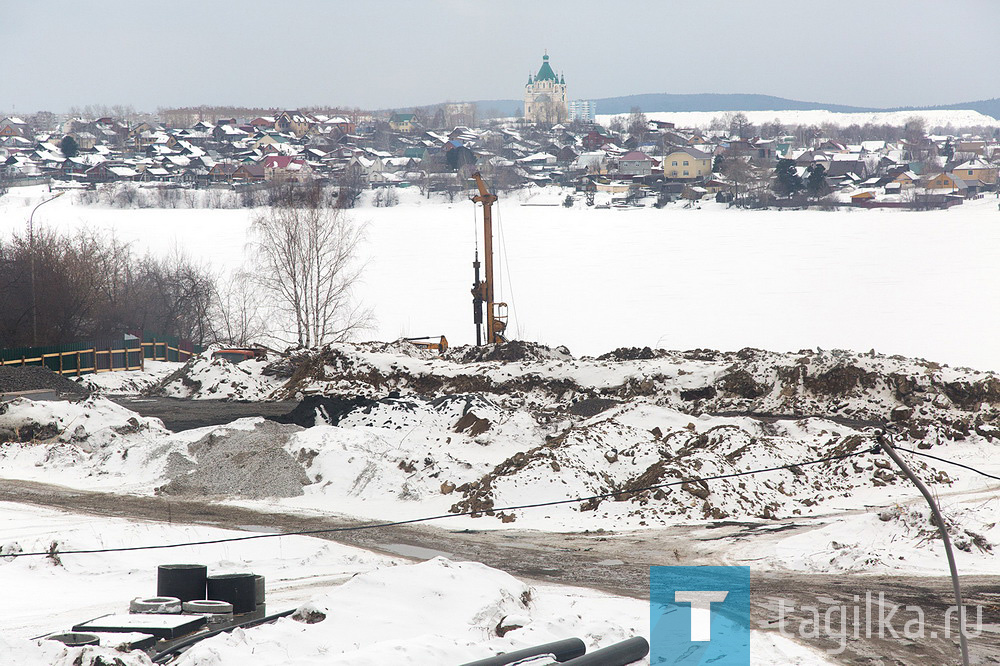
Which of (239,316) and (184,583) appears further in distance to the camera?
(239,316)

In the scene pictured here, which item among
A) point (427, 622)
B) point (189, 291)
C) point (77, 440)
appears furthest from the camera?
point (189, 291)

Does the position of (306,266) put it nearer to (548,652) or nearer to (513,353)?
(513,353)

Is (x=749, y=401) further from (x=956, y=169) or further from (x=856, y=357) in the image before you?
(x=956, y=169)

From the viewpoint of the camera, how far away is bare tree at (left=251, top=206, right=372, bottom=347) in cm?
4462

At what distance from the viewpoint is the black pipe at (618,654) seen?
29.7 ft

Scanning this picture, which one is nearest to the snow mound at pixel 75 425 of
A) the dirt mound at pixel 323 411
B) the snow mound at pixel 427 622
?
the dirt mound at pixel 323 411

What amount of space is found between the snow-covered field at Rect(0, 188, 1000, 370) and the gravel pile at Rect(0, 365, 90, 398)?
59.2 ft

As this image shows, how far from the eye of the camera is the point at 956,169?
457ft

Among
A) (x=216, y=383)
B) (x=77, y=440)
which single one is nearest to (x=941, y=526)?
(x=77, y=440)

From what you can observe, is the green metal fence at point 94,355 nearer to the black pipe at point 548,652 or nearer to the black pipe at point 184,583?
the black pipe at point 184,583

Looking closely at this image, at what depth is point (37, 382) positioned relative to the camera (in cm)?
3084

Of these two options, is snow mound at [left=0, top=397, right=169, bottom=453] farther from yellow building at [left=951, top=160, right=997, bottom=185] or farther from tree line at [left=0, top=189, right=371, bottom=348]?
yellow building at [left=951, top=160, right=997, bottom=185]

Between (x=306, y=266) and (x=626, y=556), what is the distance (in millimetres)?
32788

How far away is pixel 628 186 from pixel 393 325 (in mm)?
89475
